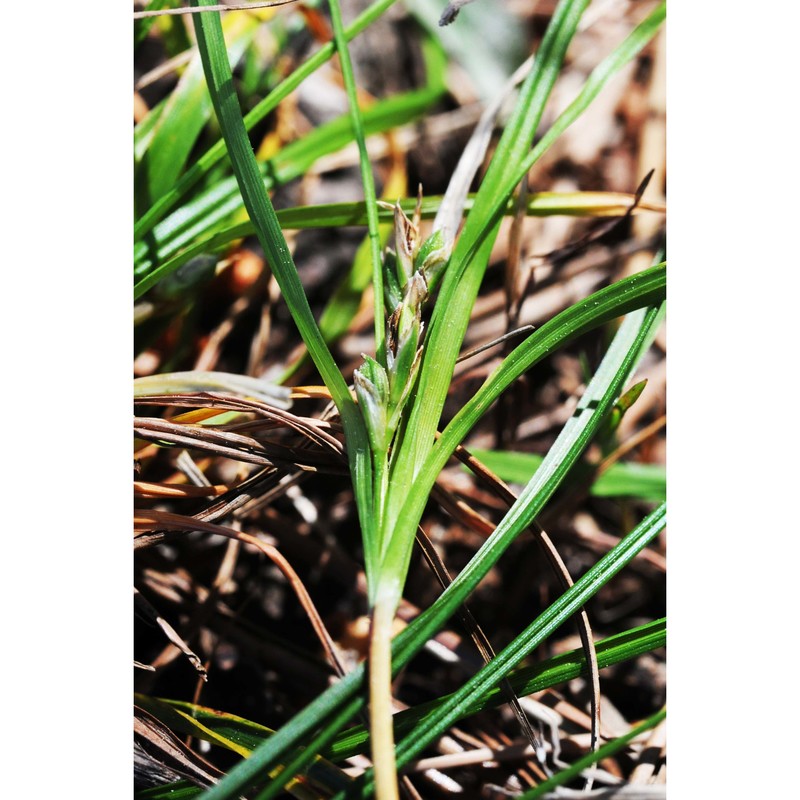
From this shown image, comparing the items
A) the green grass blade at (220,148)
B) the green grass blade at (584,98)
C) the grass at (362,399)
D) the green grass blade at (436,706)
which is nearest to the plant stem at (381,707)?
the grass at (362,399)

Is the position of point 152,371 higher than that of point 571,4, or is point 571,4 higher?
point 571,4

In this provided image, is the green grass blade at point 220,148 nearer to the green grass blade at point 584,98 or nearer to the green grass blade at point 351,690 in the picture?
the green grass blade at point 584,98

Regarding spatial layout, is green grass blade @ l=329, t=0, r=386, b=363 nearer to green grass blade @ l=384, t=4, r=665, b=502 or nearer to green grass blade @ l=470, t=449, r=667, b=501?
green grass blade @ l=384, t=4, r=665, b=502

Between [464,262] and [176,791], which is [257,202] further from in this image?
[176,791]

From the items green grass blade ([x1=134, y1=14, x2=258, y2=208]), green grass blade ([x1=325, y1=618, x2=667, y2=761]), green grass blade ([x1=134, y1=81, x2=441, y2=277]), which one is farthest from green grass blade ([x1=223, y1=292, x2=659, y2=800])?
green grass blade ([x1=134, y1=14, x2=258, y2=208])

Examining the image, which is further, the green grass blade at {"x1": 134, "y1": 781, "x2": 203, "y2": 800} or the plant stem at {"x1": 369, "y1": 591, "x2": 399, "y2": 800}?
the green grass blade at {"x1": 134, "y1": 781, "x2": 203, "y2": 800}
